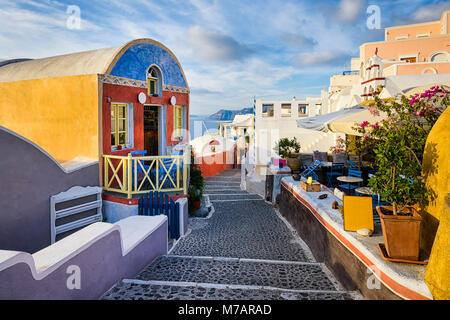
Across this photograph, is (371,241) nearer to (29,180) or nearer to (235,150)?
(29,180)

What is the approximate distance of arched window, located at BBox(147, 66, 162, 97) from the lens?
11.0 m

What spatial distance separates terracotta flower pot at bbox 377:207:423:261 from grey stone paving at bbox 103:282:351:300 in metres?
0.86

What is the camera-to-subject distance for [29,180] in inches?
268

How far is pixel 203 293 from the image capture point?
12.7ft

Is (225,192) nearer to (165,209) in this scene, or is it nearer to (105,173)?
(165,209)

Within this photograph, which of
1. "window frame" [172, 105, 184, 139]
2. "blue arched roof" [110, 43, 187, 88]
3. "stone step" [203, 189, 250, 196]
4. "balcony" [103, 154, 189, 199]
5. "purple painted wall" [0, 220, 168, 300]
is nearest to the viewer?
"purple painted wall" [0, 220, 168, 300]

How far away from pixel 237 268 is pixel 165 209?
359cm

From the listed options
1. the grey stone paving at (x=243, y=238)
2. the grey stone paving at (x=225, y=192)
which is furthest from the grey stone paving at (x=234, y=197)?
the grey stone paving at (x=243, y=238)

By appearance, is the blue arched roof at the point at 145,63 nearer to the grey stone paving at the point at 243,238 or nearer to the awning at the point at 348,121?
the grey stone paving at the point at 243,238

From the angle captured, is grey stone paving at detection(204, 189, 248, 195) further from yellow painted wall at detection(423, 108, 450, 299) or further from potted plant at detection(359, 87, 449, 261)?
yellow painted wall at detection(423, 108, 450, 299)

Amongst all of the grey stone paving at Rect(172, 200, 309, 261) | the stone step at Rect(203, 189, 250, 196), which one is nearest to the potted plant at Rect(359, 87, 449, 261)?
the grey stone paving at Rect(172, 200, 309, 261)

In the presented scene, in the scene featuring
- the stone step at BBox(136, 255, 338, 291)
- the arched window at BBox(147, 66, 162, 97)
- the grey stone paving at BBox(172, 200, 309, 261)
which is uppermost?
the arched window at BBox(147, 66, 162, 97)

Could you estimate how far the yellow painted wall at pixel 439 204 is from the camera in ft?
8.93
